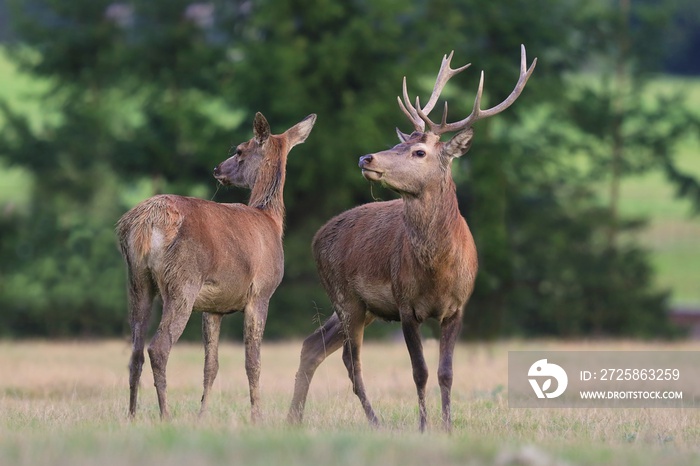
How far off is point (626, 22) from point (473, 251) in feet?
80.5

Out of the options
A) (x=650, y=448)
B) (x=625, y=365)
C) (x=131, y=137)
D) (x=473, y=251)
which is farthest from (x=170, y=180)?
(x=650, y=448)

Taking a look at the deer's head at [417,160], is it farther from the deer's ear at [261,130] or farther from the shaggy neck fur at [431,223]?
the deer's ear at [261,130]

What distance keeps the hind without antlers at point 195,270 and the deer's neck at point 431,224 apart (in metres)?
1.11

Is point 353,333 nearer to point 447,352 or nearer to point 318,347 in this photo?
point 318,347

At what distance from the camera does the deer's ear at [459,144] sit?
957cm

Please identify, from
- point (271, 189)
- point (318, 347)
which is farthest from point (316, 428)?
point (271, 189)

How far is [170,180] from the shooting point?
26984mm

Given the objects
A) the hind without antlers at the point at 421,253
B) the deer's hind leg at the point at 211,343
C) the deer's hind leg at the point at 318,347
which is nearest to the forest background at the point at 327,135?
the deer's hind leg at the point at 318,347

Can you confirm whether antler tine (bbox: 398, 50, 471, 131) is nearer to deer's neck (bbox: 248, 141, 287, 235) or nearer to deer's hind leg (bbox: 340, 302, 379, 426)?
deer's neck (bbox: 248, 141, 287, 235)

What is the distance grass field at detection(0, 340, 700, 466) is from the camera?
6617 mm

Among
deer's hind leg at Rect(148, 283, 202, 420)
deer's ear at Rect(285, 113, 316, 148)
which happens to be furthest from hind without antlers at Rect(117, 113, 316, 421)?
deer's ear at Rect(285, 113, 316, 148)

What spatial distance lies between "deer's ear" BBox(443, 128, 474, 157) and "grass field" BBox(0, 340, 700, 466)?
1.92 metres

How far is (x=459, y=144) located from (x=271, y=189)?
1777mm

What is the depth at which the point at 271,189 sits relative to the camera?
1065 cm
